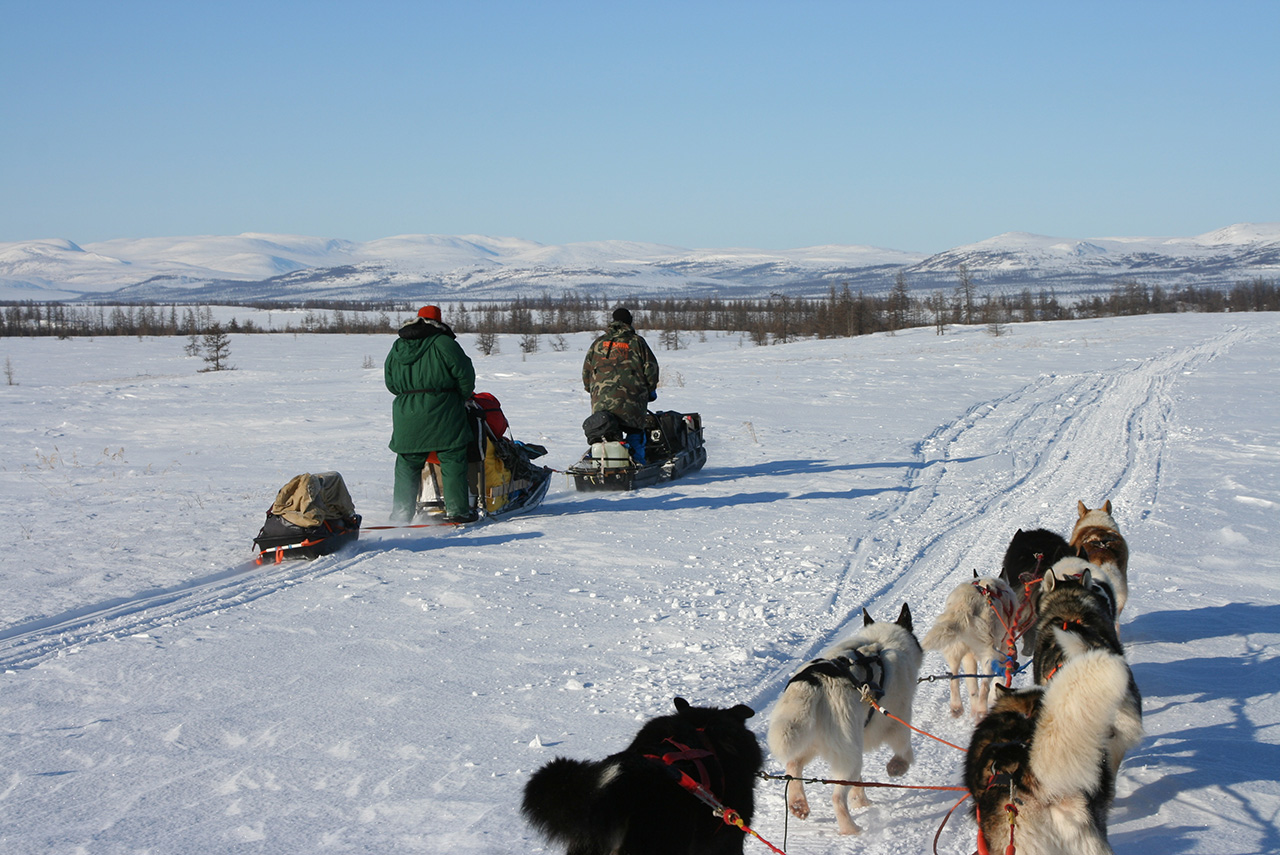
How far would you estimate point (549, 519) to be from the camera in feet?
27.4

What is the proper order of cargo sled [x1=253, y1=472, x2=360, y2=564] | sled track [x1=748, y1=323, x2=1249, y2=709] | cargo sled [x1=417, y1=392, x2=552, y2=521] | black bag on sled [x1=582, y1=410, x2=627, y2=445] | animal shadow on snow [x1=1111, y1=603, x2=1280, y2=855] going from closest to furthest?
animal shadow on snow [x1=1111, y1=603, x2=1280, y2=855]
sled track [x1=748, y1=323, x2=1249, y2=709]
cargo sled [x1=253, y1=472, x2=360, y2=564]
cargo sled [x1=417, y1=392, x2=552, y2=521]
black bag on sled [x1=582, y1=410, x2=627, y2=445]

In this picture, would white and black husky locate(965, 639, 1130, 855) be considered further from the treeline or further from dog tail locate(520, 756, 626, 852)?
the treeline

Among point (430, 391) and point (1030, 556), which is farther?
point (430, 391)

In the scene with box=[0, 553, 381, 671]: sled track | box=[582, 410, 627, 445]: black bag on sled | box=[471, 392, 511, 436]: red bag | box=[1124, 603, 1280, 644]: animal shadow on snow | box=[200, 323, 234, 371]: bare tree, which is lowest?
box=[1124, 603, 1280, 644]: animal shadow on snow

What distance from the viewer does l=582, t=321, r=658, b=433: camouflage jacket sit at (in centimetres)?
988

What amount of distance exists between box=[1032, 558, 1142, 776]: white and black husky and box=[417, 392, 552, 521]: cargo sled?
516 cm

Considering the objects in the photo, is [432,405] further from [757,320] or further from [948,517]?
[757,320]

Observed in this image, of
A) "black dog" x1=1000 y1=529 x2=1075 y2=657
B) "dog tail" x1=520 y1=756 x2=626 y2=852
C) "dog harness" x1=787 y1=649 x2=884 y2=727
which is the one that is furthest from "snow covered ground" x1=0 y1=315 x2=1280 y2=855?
"dog tail" x1=520 y1=756 x2=626 y2=852

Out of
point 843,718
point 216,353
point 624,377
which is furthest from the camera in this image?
point 216,353

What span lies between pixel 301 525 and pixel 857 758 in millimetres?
4867

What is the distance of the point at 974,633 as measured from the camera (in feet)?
13.1

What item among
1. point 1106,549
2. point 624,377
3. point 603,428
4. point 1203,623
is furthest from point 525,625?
point 624,377

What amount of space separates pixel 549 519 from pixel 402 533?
1.39m

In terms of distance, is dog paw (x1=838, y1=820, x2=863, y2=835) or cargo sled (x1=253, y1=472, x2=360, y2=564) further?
cargo sled (x1=253, y1=472, x2=360, y2=564)
